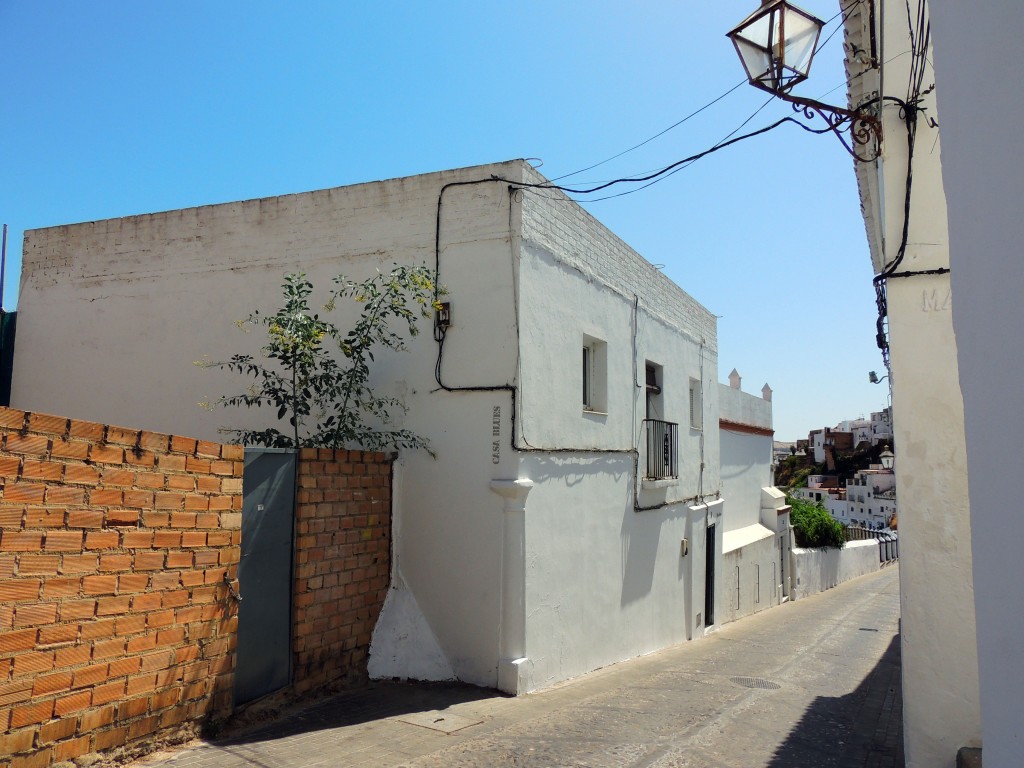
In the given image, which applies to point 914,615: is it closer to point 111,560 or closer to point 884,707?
point 884,707

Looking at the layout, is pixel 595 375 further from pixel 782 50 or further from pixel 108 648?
pixel 108 648

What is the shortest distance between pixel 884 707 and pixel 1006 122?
6734 mm

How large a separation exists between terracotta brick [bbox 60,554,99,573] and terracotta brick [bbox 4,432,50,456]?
1.92ft

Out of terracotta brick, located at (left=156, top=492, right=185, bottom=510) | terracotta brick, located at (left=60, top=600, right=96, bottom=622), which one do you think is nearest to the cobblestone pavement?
terracotta brick, located at (left=60, top=600, right=96, bottom=622)

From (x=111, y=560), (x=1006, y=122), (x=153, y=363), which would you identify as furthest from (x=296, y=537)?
(x=1006, y=122)

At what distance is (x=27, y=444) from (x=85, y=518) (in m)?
0.54

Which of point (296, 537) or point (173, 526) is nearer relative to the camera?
point (173, 526)

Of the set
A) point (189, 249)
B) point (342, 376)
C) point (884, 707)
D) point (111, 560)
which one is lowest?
point (884, 707)

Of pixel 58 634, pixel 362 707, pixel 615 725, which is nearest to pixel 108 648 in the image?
pixel 58 634

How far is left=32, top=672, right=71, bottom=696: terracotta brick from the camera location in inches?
153

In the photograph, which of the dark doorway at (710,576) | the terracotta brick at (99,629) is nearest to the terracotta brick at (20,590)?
the terracotta brick at (99,629)

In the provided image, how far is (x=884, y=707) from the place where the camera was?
23.7 feet

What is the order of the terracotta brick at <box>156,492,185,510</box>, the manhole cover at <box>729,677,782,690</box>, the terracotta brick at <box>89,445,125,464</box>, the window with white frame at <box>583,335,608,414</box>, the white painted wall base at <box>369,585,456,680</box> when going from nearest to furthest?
the terracotta brick at <box>89,445,125,464</box> < the terracotta brick at <box>156,492,185,510</box> < the white painted wall base at <box>369,585,456,680</box> < the manhole cover at <box>729,677,782,690</box> < the window with white frame at <box>583,335,608,414</box>

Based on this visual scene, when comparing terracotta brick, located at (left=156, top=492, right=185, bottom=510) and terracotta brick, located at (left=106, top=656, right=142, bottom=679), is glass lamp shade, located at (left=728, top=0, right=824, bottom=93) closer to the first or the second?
terracotta brick, located at (left=156, top=492, right=185, bottom=510)
